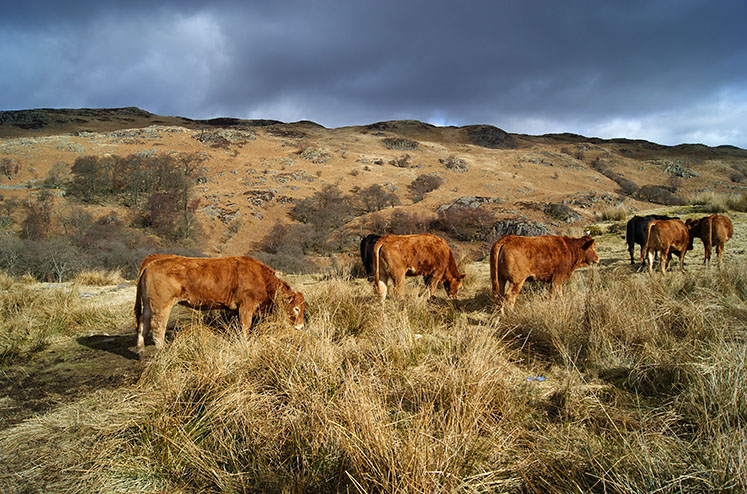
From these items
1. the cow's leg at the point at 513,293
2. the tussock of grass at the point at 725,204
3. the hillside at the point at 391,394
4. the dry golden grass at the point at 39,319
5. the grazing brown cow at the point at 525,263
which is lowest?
the dry golden grass at the point at 39,319

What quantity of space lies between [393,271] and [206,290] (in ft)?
12.2

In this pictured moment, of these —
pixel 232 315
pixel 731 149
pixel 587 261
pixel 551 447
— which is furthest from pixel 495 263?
pixel 731 149

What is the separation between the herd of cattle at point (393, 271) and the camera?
524 centimetres

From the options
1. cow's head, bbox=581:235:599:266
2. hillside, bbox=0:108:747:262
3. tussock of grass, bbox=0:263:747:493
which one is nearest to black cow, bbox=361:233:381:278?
cow's head, bbox=581:235:599:266

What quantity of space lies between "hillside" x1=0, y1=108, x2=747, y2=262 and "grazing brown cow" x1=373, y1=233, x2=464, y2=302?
1529 cm

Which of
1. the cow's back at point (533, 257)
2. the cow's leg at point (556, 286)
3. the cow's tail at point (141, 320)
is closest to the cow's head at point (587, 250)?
the cow's back at point (533, 257)

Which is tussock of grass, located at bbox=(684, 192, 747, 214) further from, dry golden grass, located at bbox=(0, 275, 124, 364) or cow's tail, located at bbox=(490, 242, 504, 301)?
dry golden grass, located at bbox=(0, 275, 124, 364)

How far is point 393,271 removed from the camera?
770cm

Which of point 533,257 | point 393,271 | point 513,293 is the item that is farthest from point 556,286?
point 393,271

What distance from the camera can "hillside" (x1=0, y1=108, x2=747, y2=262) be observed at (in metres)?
31.6

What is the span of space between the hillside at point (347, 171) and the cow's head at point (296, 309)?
60.4ft

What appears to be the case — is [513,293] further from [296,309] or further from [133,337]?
[133,337]

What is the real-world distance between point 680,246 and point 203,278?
36.8ft

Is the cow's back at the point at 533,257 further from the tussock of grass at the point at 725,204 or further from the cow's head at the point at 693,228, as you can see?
the tussock of grass at the point at 725,204
